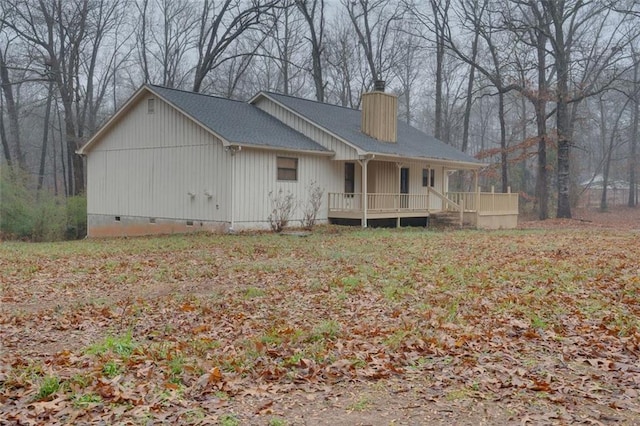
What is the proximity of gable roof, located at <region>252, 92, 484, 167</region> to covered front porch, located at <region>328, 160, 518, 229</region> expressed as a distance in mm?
747

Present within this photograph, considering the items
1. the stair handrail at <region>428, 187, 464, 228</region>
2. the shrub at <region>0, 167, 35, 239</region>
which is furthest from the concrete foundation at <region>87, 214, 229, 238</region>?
the stair handrail at <region>428, 187, 464, 228</region>

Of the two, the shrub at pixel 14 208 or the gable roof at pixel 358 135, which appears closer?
the gable roof at pixel 358 135

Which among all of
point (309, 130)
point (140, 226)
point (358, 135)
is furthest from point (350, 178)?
point (140, 226)

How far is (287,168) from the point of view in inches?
730

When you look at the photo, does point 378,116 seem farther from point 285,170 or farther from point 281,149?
point 281,149

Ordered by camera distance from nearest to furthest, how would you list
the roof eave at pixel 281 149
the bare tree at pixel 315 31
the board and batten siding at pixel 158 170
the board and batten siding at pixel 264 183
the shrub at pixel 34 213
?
the roof eave at pixel 281 149
the board and batten siding at pixel 264 183
the board and batten siding at pixel 158 170
the shrub at pixel 34 213
the bare tree at pixel 315 31

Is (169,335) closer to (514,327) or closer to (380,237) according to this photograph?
(514,327)

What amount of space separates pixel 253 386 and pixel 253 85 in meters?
36.5

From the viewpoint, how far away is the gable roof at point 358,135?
19.9 m

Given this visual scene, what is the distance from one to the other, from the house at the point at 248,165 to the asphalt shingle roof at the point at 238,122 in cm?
6

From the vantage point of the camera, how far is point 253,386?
4309 millimetres

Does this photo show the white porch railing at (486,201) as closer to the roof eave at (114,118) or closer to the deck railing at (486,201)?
the deck railing at (486,201)

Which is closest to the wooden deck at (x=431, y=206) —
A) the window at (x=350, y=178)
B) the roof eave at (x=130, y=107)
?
the window at (x=350, y=178)

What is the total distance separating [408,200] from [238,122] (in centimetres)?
765
